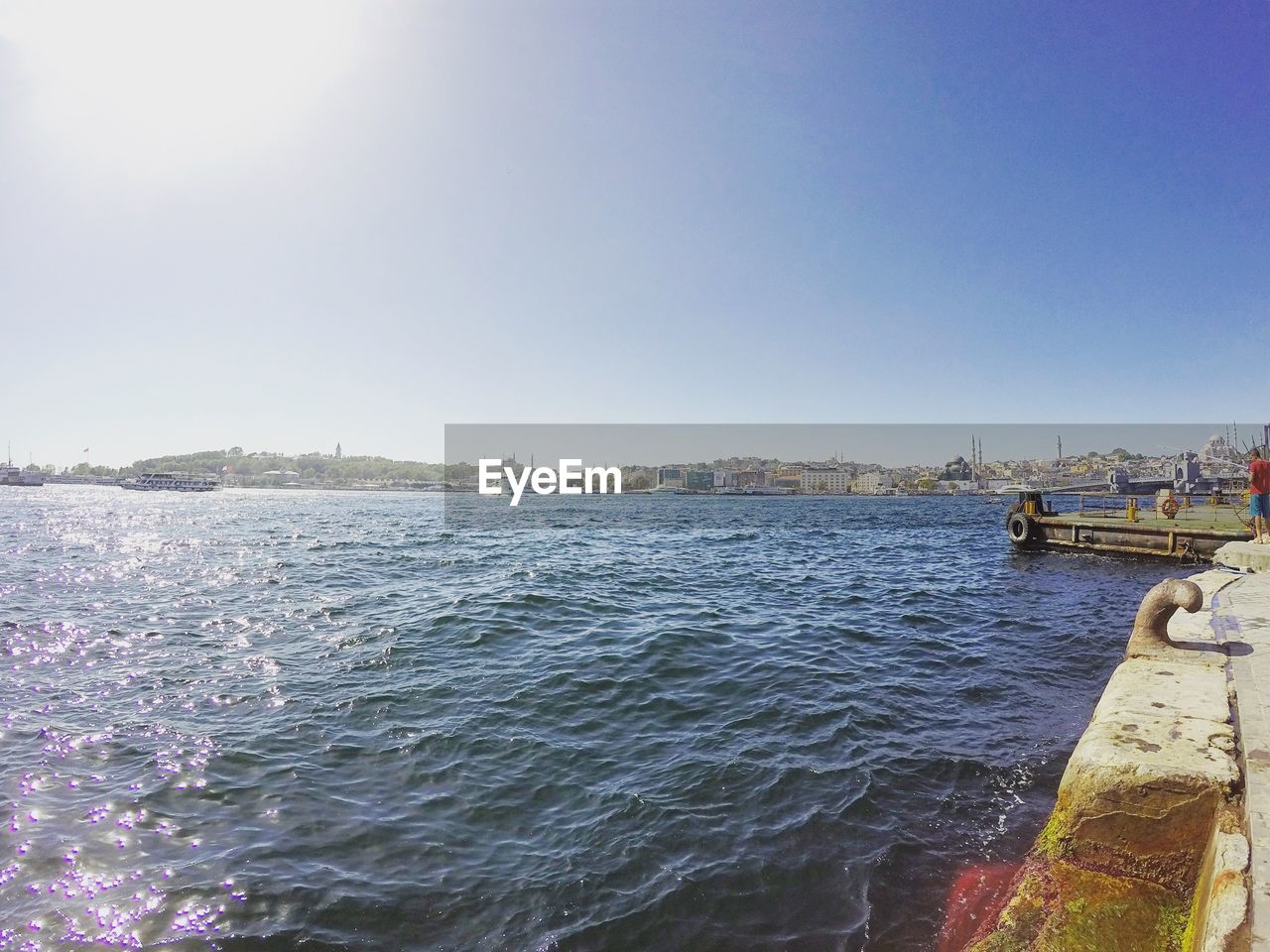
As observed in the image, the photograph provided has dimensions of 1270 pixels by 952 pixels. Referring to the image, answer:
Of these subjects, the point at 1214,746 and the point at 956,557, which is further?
the point at 956,557

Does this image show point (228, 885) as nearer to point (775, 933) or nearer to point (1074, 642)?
point (775, 933)

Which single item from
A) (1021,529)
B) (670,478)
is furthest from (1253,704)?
(670,478)

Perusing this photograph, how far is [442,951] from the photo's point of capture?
4.09 m

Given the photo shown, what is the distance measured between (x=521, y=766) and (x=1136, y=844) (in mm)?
5186

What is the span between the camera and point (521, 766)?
664cm

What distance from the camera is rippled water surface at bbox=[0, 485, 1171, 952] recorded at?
4461 mm

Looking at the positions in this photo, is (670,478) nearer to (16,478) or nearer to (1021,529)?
(16,478)

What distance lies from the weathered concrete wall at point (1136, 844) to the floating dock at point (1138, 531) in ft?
71.2

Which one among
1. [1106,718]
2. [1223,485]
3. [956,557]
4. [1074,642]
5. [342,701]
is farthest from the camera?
[1223,485]

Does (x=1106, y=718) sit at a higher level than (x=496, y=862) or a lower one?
higher

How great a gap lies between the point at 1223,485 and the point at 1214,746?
85.6 meters

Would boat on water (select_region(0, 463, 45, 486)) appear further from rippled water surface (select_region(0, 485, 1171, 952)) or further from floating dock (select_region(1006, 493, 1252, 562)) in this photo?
floating dock (select_region(1006, 493, 1252, 562))

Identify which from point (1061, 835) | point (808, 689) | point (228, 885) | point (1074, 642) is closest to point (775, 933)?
point (1061, 835)

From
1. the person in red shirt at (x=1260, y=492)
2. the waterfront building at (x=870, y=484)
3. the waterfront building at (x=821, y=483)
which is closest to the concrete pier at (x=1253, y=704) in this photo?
the person in red shirt at (x=1260, y=492)
